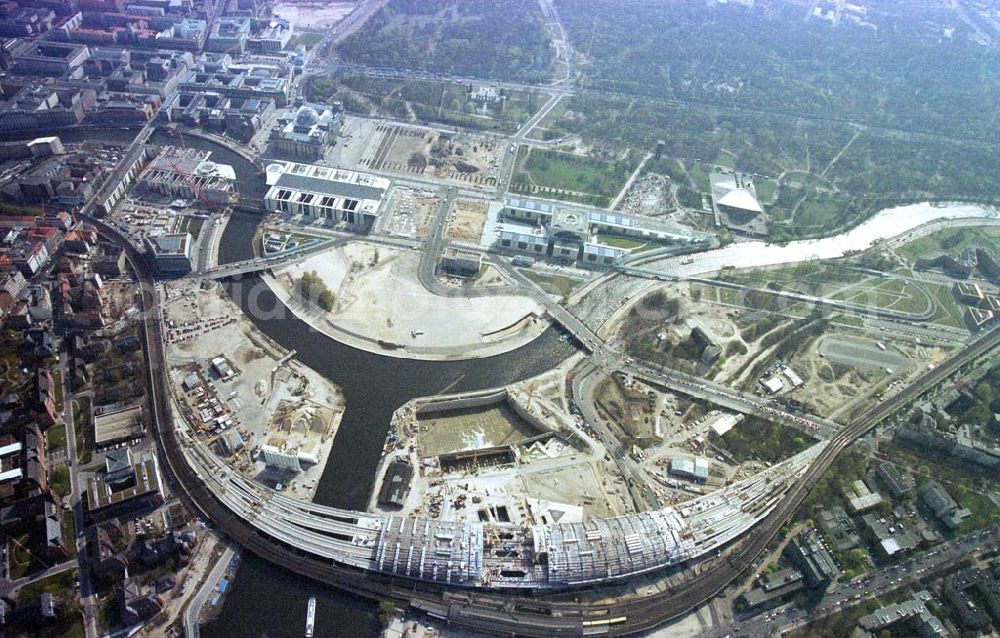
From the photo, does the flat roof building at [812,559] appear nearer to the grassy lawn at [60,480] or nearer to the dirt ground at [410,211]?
the dirt ground at [410,211]

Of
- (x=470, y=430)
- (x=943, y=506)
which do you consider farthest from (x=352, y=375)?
(x=943, y=506)

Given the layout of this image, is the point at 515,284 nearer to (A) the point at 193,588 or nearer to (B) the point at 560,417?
(B) the point at 560,417

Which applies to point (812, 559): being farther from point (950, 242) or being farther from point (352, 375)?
point (950, 242)

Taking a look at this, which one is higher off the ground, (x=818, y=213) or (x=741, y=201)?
(x=741, y=201)

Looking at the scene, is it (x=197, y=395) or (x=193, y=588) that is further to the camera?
(x=197, y=395)

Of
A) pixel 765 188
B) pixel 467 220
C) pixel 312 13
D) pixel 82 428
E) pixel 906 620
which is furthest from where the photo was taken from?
pixel 312 13

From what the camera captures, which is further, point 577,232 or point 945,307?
point 577,232

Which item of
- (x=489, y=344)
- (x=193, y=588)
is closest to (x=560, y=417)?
(x=489, y=344)
